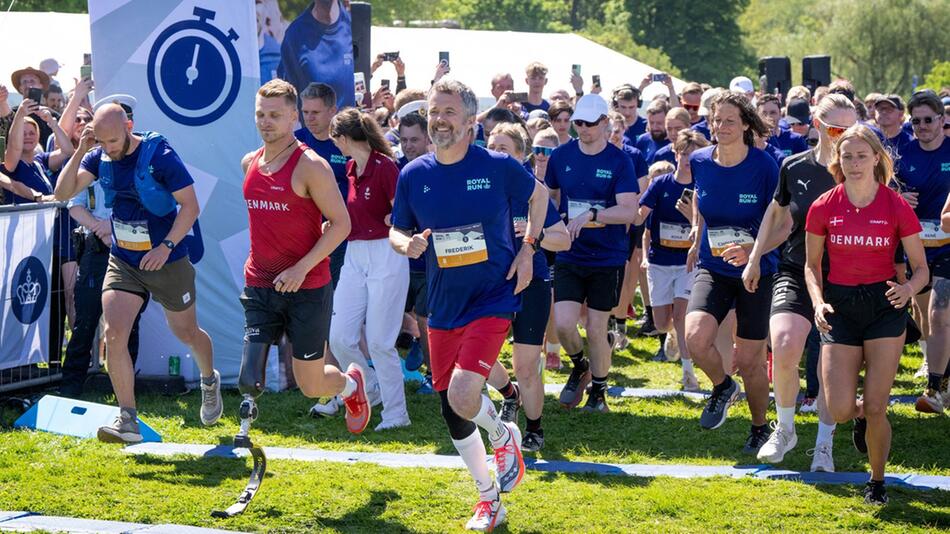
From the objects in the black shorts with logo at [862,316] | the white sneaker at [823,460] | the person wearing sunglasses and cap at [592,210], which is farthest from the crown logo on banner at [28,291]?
the black shorts with logo at [862,316]

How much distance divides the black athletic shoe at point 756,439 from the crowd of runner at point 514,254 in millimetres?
14

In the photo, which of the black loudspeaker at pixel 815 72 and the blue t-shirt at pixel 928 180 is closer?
the blue t-shirt at pixel 928 180

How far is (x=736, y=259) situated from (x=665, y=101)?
19.0ft

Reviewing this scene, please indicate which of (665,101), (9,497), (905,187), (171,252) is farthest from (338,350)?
(665,101)

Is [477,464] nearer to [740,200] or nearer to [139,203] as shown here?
[740,200]

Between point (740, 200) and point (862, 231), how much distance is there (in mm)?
1234

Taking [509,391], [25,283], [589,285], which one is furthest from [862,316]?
[25,283]

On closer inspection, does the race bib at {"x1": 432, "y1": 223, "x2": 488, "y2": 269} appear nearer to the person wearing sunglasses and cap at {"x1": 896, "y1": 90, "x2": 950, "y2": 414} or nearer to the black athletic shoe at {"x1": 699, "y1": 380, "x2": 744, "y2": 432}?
the black athletic shoe at {"x1": 699, "y1": 380, "x2": 744, "y2": 432}

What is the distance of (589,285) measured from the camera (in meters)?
9.11

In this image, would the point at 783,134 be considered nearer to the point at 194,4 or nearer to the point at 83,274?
the point at 194,4

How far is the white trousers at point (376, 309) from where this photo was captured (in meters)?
8.75

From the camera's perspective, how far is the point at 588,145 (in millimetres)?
9148

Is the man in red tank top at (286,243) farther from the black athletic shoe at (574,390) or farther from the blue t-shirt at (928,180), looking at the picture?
the blue t-shirt at (928,180)

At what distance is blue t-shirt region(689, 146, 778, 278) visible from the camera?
306 inches
